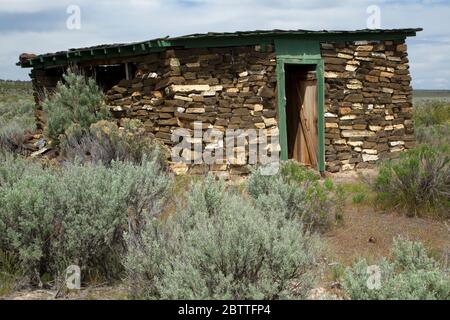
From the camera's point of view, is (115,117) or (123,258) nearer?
A: (123,258)

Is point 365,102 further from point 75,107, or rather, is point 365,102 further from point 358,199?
point 75,107

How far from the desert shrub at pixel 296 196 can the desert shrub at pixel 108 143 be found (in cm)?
Answer: 211

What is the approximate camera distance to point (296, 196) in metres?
6.83

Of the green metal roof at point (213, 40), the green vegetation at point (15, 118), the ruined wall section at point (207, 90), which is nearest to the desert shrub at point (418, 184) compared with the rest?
the ruined wall section at point (207, 90)

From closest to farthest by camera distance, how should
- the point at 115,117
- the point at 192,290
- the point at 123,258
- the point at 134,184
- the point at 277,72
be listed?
the point at 192,290 < the point at 123,258 < the point at 134,184 < the point at 277,72 < the point at 115,117

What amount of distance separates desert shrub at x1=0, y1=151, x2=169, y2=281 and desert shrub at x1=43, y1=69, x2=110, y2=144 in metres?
6.03

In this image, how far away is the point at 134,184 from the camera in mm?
5398

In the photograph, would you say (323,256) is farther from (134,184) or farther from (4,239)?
(4,239)

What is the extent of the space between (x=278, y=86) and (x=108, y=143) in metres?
3.55

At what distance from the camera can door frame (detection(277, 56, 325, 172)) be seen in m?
10.8

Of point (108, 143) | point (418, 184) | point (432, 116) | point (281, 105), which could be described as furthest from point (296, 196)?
point (432, 116)

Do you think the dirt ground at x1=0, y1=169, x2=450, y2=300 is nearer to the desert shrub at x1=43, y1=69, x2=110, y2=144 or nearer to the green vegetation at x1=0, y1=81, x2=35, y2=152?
the desert shrub at x1=43, y1=69, x2=110, y2=144

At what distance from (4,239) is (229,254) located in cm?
198

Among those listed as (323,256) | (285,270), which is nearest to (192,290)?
(285,270)
